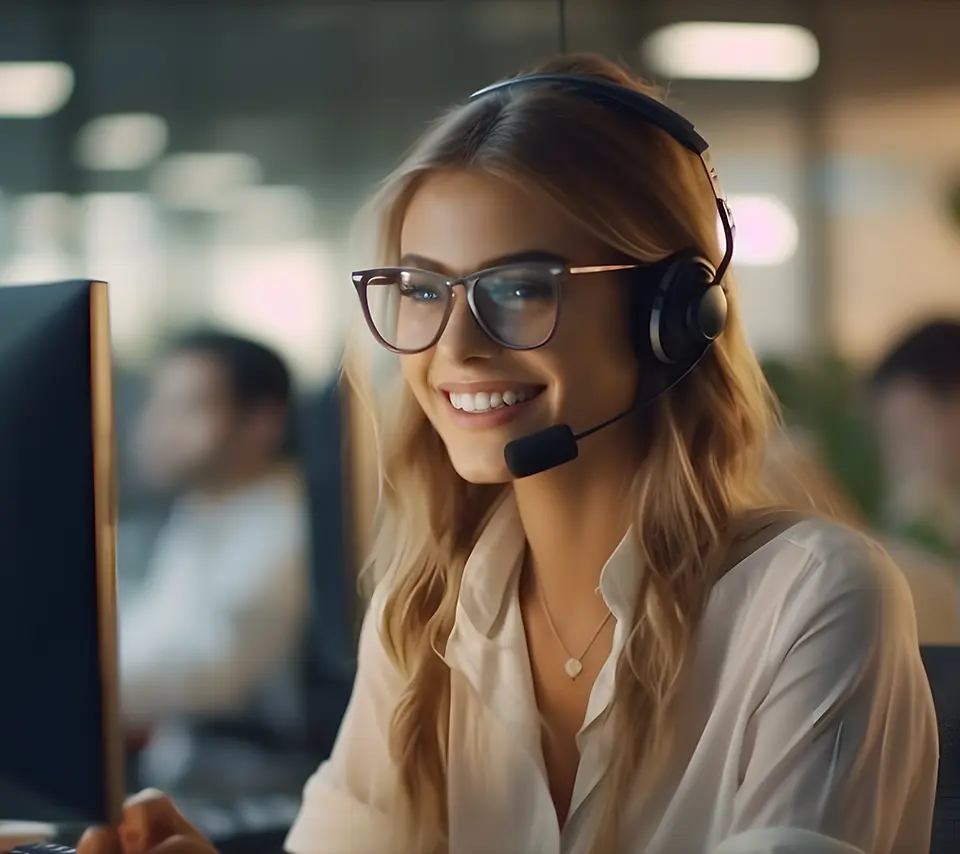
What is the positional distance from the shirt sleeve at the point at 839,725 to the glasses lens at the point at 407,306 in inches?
14.9

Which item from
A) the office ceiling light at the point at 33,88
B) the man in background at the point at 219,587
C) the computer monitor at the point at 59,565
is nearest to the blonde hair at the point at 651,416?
the man in background at the point at 219,587

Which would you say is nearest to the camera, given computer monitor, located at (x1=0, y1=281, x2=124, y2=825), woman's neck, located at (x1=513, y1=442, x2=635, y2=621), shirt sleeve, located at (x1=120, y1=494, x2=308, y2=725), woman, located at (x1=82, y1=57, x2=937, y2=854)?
computer monitor, located at (x1=0, y1=281, x2=124, y2=825)

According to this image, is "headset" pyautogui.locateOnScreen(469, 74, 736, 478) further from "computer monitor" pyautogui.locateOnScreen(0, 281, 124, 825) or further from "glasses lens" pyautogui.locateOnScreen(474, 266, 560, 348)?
"computer monitor" pyautogui.locateOnScreen(0, 281, 124, 825)

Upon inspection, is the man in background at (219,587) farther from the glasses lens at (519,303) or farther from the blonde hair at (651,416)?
the glasses lens at (519,303)

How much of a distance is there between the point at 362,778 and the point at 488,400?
41cm

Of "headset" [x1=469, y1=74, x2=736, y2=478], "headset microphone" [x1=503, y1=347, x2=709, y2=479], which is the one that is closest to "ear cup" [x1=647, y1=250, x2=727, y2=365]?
"headset" [x1=469, y1=74, x2=736, y2=478]

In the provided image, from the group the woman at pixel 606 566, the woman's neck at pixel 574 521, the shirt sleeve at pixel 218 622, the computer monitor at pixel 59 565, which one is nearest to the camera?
the computer monitor at pixel 59 565

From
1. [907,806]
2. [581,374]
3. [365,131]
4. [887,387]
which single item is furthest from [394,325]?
[907,806]

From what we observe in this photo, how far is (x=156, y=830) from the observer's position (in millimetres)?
1023

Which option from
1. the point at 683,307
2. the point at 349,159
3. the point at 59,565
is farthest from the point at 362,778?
the point at 349,159

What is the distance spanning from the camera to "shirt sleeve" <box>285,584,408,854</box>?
109 cm

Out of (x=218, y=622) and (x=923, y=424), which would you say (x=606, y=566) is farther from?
(x=218, y=622)

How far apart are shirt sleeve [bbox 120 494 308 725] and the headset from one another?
1.37ft

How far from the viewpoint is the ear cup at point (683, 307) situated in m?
0.93
